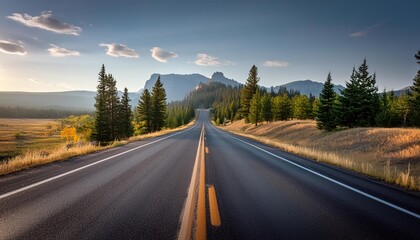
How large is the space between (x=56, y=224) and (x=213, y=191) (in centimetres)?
339

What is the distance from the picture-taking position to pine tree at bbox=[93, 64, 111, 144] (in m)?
39.1

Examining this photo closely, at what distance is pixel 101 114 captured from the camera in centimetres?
3938

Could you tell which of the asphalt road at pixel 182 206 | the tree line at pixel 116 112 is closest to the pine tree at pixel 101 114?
the tree line at pixel 116 112

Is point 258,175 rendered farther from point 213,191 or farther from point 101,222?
point 101,222

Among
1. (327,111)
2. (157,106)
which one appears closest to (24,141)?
(157,106)

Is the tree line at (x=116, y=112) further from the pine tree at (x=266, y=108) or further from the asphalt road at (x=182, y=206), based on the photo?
the asphalt road at (x=182, y=206)

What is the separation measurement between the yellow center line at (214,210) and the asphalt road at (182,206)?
3.3 inches

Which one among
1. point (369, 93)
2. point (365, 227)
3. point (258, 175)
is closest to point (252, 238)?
point (365, 227)

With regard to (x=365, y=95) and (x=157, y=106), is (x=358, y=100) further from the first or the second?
(x=157, y=106)

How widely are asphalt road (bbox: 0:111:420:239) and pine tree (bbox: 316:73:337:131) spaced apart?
92.1 feet

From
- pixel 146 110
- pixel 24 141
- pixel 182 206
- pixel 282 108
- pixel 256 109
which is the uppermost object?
pixel 282 108

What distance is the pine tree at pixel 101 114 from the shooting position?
3906 centimetres

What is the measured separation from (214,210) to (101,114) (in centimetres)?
3977

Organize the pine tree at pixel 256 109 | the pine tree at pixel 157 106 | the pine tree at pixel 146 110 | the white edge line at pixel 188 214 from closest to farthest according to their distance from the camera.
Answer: the white edge line at pixel 188 214 → the pine tree at pixel 146 110 → the pine tree at pixel 157 106 → the pine tree at pixel 256 109
